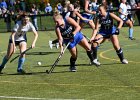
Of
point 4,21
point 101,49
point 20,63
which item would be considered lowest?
point 4,21

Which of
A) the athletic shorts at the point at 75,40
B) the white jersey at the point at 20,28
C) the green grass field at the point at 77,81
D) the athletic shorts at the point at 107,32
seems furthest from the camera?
the athletic shorts at the point at 107,32

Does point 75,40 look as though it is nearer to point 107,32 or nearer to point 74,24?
point 74,24

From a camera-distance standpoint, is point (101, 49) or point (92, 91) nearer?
point (92, 91)

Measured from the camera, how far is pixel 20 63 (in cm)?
1461

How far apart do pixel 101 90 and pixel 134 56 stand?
6688 mm

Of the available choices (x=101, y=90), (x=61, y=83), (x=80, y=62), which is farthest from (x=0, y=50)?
(x=101, y=90)

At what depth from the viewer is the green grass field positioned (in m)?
10.6

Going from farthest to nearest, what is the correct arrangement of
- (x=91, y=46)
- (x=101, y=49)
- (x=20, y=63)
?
(x=101, y=49) < (x=91, y=46) < (x=20, y=63)

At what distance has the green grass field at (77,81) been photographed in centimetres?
1057

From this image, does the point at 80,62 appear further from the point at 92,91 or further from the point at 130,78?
the point at 92,91

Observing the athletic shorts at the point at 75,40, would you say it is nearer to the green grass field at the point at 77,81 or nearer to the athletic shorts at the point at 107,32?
the green grass field at the point at 77,81

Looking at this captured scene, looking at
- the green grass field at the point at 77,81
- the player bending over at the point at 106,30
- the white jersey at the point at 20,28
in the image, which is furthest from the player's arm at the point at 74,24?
the player bending over at the point at 106,30

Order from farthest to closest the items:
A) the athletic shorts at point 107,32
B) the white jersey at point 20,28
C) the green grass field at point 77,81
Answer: the athletic shorts at point 107,32, the white jersey at point 20,28, the green grass field at point 77,81

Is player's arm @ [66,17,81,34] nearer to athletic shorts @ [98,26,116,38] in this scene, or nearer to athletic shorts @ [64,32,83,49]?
athletic shorts @ [64,32,83,49]
